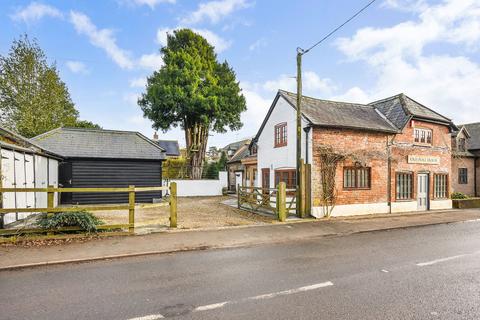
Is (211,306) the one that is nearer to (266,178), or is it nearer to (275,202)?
(275,202)

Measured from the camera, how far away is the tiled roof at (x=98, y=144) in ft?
57.7

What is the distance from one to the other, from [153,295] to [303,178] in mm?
9530

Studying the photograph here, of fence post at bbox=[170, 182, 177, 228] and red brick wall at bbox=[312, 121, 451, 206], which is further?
red brick wall at bbox=[312, 121, 451, 206]

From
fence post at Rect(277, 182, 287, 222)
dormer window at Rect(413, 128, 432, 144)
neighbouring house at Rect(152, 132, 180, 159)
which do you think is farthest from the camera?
neighbouring house at Rect(152, 132, 180, 159)

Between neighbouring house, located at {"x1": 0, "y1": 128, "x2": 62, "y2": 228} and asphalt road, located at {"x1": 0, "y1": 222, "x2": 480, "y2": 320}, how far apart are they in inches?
210

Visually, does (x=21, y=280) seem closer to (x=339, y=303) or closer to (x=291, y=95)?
(x=339, y=303)

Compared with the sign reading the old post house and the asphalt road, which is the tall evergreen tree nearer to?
the sign reading the old post house

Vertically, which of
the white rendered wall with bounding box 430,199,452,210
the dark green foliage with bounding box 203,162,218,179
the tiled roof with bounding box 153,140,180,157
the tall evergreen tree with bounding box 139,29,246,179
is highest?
the tall evergreen tree with bounding box 139,29,246,179

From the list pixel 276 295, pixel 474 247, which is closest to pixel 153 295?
pixel 276 295

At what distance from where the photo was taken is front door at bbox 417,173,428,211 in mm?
17016

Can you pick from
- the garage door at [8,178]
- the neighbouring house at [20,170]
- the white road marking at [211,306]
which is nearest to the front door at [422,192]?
the white road marking at [211,306]

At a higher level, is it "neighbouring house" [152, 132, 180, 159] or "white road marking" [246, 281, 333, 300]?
"neighbouring house" [152, 132, 180, 159]

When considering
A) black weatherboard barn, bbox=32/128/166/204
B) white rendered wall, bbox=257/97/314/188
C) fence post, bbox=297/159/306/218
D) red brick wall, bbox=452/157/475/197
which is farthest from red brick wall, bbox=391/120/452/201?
black weatherboard barn, bbox=32/128/166/204

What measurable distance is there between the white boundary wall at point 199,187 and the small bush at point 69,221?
57.5ft
